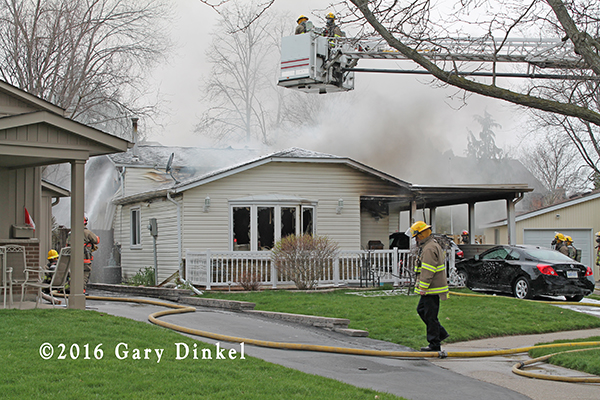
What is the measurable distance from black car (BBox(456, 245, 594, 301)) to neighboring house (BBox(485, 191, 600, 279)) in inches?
487

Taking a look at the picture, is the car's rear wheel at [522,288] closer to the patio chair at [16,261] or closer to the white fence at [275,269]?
the white fence at [275,269]

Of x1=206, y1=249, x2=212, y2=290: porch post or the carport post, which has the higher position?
the carport post

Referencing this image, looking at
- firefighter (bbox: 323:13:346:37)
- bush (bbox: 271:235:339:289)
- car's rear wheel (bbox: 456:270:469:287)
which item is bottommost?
car's rear wheel (bbox: 456:270:469:287)

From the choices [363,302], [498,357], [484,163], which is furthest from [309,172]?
[484,163]

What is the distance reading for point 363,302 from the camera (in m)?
13.8

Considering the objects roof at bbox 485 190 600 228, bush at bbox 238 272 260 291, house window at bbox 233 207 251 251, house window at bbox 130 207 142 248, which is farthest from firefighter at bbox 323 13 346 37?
roof at bbox 485 190 600 228

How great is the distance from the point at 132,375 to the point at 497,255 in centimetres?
1349

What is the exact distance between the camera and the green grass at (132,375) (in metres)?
5.16

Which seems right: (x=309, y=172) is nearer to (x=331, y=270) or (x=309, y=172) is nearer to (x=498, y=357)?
(x=331, y=270)

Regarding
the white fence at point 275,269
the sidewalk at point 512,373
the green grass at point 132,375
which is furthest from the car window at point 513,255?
the green grass at point 132,375

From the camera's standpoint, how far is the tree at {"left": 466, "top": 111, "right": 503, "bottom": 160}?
156 ft

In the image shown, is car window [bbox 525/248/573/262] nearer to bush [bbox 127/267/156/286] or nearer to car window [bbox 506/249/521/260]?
car window [bbox 506/249/521/260]

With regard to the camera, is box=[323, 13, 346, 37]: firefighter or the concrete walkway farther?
box=[323, 13, 346, 37]: firefighter

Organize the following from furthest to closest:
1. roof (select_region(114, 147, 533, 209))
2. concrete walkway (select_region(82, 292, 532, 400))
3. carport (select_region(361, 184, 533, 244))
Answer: carport (select_region(361, 184, 533, 244))
roof (select_region(114, 147, 533, 209))
concrete walkway (select_region(82, 292, 532, 400))
